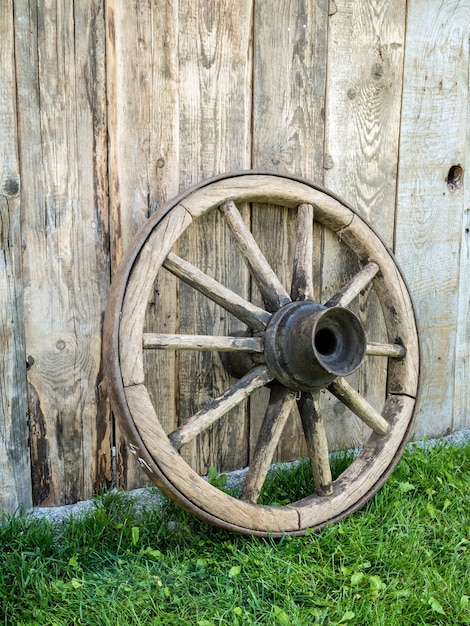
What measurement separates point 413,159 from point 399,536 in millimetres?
1514

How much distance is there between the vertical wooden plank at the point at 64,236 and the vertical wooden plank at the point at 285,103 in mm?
588

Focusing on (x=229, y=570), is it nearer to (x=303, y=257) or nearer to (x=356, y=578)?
(x=356, y=578)

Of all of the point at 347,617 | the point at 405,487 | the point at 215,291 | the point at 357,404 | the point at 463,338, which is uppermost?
the point at 215,291

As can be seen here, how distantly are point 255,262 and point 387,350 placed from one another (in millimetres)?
618

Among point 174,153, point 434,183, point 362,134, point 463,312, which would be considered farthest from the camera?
point 463,312

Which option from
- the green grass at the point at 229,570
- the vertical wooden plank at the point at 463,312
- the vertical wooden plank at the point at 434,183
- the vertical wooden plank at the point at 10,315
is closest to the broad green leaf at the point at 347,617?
the green grass at the point at 229,570

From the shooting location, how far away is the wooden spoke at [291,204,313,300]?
7.46 ft

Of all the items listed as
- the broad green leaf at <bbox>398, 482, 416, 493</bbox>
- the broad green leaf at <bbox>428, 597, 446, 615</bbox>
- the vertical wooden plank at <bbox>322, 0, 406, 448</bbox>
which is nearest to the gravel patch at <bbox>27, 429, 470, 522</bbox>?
the vertical wooden plank at <bbox>322, 0, 406, 448</bbox>

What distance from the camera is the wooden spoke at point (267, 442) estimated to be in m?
2.14

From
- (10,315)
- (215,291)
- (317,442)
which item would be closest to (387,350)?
(317,442)

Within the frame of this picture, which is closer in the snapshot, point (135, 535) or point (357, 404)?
point (135, 535)

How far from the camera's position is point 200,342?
2.06 meters

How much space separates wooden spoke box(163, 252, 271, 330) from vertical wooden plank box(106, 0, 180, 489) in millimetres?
245

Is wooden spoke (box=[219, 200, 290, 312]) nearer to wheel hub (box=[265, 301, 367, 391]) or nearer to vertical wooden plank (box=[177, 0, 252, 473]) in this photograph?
wheel hub (box=[265, 301, 367, 391])
